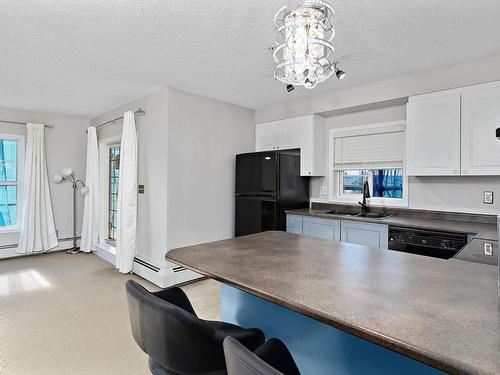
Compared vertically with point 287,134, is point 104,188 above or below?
below

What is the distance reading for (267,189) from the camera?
3.88 metres

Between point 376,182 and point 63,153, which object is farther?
point 63,153

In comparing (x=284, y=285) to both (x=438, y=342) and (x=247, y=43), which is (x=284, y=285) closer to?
(x=438, y=342)

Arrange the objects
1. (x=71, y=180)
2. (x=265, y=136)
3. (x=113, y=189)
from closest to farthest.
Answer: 1. (x=265, y=136)
2. (x=113, y=189)
3. (x=71, y=180)

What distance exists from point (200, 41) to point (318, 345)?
2.34m

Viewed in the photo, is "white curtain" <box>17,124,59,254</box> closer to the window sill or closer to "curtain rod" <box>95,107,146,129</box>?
"curtain rod" <box>95,107,146,129</box>

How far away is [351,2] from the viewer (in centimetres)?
194

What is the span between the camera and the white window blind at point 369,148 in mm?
3598

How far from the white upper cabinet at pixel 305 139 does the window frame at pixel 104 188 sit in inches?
109

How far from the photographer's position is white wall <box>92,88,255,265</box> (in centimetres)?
366

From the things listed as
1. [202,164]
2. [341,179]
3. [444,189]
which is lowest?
[444,189]

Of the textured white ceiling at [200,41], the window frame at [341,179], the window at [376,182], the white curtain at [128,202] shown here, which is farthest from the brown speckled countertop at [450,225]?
the white curtain at [128,202]

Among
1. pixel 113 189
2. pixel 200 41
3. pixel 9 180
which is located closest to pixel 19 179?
pixel 9 180

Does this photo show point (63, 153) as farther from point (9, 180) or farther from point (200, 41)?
point (200, 41)
